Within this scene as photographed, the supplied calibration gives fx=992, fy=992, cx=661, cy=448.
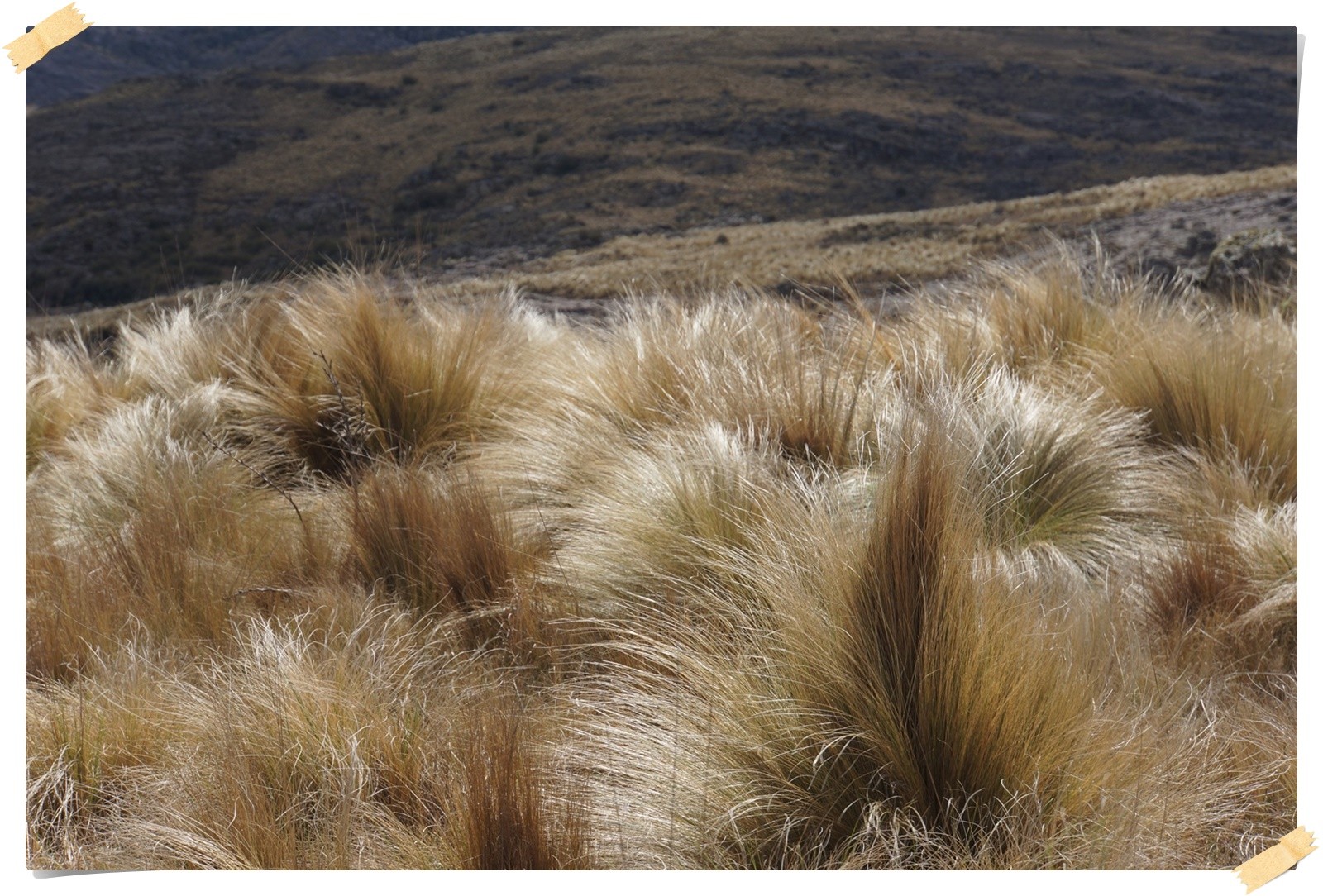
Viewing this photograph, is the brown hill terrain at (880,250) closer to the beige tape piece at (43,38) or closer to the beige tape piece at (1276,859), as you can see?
the beige tape piece at (43,38)

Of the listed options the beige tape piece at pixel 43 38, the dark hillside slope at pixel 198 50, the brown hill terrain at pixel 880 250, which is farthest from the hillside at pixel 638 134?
the beige tape piece at pixel 43 38

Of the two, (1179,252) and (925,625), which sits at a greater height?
(925,625)

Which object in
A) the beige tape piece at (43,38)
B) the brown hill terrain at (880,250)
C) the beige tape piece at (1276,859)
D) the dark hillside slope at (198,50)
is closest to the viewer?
the beige tape piece at (1276,859)

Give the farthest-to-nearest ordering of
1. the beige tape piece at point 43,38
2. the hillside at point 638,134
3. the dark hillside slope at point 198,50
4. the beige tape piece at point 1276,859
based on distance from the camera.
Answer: the dark hillside slope at point 198,50
the hillside at point 638,134
the beige tape piece at point 43,38
the beige tape piece at point 1276,859

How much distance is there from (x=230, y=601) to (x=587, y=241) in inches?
1367

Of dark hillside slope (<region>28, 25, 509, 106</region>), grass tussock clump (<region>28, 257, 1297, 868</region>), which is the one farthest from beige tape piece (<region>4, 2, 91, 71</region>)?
dark hillside slope (<region>28, 25, 509, 106</region>)

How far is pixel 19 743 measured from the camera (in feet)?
5.33

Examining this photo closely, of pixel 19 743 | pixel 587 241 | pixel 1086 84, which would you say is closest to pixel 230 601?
pixel 19 743

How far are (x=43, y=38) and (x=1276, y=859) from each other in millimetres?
2278

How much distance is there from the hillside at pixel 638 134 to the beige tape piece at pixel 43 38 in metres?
33.4

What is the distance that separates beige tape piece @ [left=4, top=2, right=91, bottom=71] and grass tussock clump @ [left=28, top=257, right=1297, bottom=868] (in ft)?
3.50

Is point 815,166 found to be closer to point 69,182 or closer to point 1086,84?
point 1086,84

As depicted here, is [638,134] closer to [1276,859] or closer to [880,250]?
[880,250]

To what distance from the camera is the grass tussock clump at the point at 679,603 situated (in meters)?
1.43
